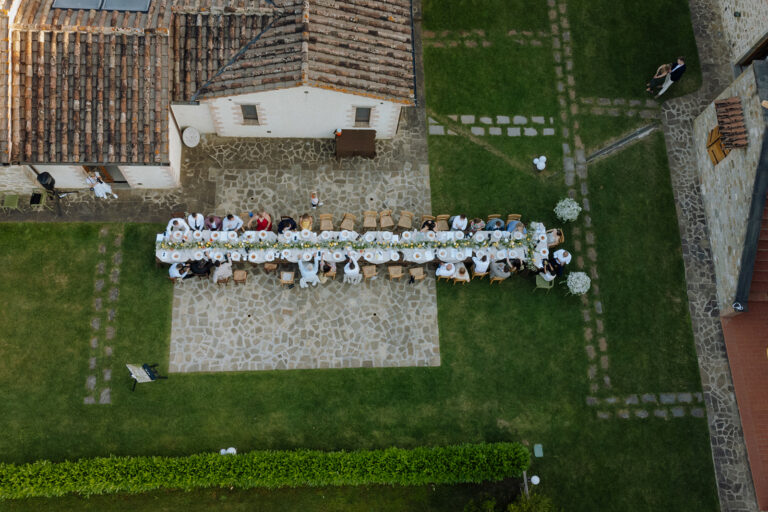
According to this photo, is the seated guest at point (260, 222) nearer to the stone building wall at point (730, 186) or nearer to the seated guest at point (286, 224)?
the seated guest at point (286, 224)

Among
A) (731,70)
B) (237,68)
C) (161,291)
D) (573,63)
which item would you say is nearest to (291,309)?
(161,291)

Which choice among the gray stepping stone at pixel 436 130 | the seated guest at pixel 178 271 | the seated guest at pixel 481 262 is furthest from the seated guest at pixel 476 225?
the seated guest at pixel 178 271

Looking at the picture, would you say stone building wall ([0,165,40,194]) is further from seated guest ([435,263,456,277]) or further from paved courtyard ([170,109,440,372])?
seated guest ([435,263,456,277])

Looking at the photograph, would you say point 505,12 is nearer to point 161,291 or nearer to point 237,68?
point 237,68

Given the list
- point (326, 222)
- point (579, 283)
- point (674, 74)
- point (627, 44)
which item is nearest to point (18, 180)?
point (326, 222)

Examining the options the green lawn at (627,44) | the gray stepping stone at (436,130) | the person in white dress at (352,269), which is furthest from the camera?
the green lawn at (627,44)

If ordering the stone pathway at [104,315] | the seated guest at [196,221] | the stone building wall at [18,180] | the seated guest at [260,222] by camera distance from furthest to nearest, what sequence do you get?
the seated guest at [260,222]
the seated guest at [196,221]
the stone pathway at [104,315]
the stone building wall at [18,180]

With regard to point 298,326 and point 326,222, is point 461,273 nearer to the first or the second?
point 326,222
